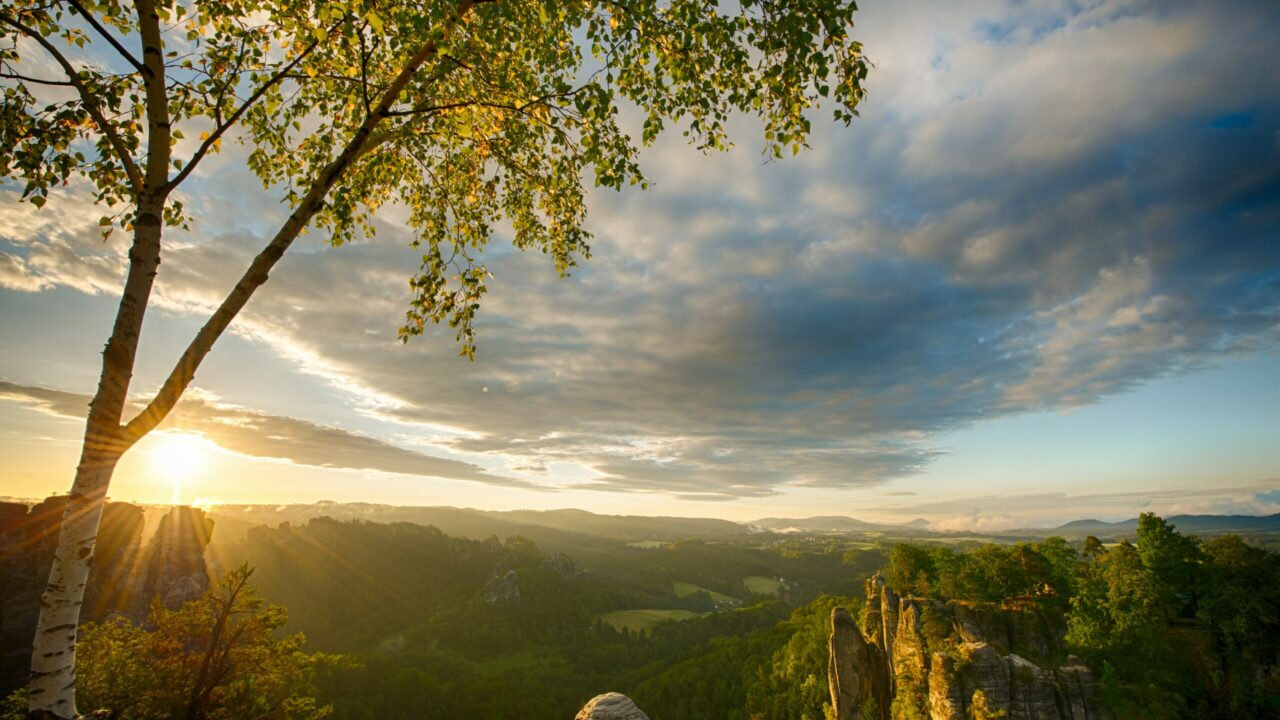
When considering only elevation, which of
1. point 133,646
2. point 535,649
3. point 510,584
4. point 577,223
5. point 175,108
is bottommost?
A: point 535,649

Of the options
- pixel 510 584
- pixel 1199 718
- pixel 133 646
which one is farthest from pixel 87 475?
pixel 510 584

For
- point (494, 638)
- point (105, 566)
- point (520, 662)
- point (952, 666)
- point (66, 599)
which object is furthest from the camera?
point (494, 638)

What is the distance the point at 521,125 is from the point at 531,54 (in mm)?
1431

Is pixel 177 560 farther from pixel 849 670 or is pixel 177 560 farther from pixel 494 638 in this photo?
pixel 494 638

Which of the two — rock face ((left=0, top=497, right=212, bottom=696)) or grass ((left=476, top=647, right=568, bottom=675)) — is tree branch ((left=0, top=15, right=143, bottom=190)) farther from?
grass ((left=476, top=647, right=568, bottom=675))

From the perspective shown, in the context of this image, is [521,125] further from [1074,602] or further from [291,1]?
[1074,602]

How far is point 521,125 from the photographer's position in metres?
9.40

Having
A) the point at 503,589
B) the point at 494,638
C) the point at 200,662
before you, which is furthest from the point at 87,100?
the point at 503,589

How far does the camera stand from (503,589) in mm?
186625

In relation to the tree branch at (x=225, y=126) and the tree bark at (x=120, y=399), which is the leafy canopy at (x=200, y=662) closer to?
the tree bark at (x=120, y=399)

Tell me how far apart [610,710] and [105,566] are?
8019 centimetres

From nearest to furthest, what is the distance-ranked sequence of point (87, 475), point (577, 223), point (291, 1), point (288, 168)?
1. point (87, 475)
2. point (291, 1)
3. point (288, 168)
4. point (577, 223)

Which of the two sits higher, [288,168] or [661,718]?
[288,168]

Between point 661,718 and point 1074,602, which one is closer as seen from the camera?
point 1074,602
